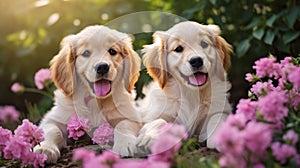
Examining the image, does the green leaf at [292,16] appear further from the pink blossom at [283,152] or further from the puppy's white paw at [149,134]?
the pink blossom at [283,152]

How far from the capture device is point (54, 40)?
18.9 ft

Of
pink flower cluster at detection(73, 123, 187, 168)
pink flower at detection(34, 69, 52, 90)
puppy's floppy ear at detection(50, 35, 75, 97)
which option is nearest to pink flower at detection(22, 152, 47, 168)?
puppy's floppy ear at detection(50, 35, 75, 97)

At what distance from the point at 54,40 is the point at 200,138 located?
8.78ft

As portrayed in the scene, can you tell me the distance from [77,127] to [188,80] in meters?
0.76

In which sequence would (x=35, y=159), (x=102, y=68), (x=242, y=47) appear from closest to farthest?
(x=35, y=159) < (x=102, y=68) < (x=242, y=47)

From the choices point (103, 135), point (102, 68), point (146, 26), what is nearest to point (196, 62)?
point (102, 68)

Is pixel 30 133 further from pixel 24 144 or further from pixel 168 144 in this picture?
pixel 168 144

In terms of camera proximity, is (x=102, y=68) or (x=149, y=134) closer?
(x=149, y=134)

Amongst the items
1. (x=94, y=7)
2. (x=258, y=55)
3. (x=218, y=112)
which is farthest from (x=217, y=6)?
(x=218, y=112)

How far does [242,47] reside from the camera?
4.92 metres

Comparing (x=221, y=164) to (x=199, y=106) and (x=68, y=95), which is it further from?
(x=68, y=95)

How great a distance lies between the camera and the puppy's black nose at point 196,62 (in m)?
3.32

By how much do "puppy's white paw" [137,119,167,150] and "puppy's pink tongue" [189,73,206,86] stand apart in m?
0.31

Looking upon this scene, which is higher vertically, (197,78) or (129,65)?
(129,65)
